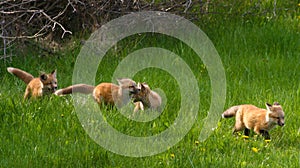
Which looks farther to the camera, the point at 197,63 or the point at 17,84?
the point at 197,63

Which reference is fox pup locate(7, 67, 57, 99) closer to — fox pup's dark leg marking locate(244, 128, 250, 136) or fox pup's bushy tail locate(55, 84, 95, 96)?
fox pup's bushy tail locate(55, 84, 95, 96)

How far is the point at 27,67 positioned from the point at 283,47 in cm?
350

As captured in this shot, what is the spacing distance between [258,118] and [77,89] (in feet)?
6.97

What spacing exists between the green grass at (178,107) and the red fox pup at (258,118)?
0.14 metres

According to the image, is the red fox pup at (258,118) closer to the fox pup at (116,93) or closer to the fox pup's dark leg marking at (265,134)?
the fox pup's dark leg marking at (265,134)

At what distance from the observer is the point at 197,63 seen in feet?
30.0

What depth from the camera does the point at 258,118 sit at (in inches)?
270

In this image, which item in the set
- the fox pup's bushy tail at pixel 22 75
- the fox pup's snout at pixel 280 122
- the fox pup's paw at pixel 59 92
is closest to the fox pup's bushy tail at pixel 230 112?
the fox pup's snout at pixel 280 122

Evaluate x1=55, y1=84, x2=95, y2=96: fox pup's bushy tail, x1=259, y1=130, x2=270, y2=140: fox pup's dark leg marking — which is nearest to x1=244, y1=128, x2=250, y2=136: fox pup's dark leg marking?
x1=259, y1=130, x2=270, y2=140: fox pup's dark leg marking

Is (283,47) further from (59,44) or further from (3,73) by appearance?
(3,73)

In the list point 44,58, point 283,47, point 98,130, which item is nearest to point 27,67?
point 44,58

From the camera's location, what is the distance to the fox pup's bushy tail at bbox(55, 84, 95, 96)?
25.4 feet

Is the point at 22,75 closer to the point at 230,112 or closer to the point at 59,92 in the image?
the point at 59,92

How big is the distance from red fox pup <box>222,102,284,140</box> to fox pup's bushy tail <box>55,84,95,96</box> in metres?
1.74
